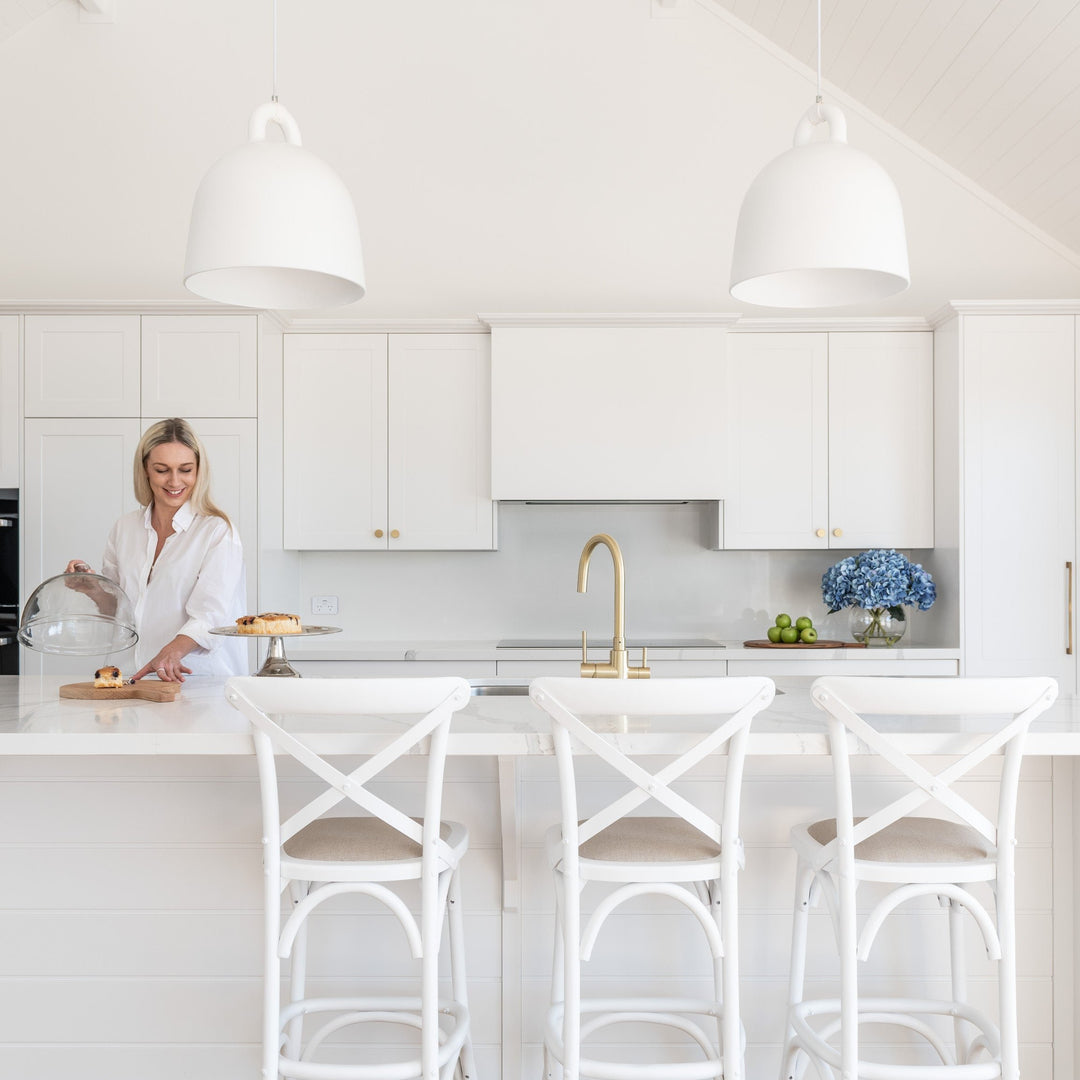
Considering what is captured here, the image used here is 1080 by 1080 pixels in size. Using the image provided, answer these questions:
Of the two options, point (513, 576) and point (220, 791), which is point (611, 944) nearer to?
point (220, 791)

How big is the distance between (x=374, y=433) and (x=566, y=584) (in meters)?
1.01

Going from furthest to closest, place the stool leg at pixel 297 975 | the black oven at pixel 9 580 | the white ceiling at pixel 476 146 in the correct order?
the white ceiling at pixel 476 146
the black oven at pixel 9 580
the stool leg at pixel 297 975

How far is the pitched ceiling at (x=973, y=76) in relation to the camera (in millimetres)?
3285

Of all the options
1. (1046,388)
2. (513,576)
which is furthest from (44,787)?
(1046,388)

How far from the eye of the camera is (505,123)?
4.15m

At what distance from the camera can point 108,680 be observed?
2.20 meters

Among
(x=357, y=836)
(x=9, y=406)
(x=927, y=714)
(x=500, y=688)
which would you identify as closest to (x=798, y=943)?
(x=927, y=714)

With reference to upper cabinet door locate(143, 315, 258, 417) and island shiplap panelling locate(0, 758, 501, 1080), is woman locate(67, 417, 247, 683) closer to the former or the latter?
island shiplap panelling locate(0, 758, 501, 1080)

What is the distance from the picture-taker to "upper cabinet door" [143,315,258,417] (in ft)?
11.8

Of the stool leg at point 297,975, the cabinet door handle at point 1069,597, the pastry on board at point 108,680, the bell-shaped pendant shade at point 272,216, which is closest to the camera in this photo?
the bell-shaped pendant shade at point 272,216

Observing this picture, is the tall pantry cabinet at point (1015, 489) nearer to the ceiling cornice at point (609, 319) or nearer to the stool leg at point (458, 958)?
the ceiling cornice at point (609, 319)

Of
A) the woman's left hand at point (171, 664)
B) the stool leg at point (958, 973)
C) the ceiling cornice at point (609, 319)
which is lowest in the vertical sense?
the stool leg at point (958, 973)

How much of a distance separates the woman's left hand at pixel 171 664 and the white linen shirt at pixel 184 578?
0.25ft

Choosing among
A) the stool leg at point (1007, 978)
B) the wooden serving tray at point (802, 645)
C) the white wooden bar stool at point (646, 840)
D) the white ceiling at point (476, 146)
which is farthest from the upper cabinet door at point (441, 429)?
the stool leg at point (1007, 978)
